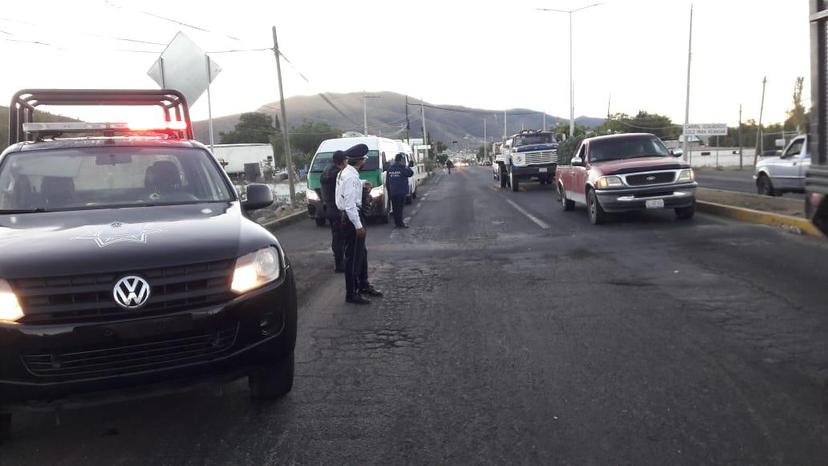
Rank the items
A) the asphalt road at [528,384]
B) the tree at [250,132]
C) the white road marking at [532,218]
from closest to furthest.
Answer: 1. the asphalt road at [528,384]
2. the white road marking at [532,218]
3. the tree at [250,132]

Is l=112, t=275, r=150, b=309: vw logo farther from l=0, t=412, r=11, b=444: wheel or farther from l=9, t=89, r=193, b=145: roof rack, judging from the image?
l=9, t=89, r=193, b=145: roof rack

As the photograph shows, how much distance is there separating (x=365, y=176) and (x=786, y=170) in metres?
10.9

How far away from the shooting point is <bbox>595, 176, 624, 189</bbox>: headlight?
44.1 ft

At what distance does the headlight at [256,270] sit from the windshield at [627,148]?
11.9 m

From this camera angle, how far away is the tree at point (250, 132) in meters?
115

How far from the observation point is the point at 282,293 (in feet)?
13.4

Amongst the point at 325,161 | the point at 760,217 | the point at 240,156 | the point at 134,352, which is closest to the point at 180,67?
the point at 134,352

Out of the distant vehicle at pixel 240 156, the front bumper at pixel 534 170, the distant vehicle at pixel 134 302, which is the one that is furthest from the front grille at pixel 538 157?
the distant vehicle at pixel 240 156

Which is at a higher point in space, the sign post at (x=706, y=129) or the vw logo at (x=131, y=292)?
the sign post at (x=706, y=129)

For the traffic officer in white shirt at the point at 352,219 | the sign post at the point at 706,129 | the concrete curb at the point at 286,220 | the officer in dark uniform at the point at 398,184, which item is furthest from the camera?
the sign post at the point at 706,129

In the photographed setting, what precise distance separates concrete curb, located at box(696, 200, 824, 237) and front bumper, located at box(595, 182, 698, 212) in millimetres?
1196

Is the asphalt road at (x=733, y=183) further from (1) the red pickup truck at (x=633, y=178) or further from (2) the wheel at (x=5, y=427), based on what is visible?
(2) the wheel at (x=5, y=427)

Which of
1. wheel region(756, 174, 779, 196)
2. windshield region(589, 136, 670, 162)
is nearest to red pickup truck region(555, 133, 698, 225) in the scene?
windshield region(589, 136, 670, 162)

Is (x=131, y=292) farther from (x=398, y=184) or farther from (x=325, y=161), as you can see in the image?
(x=325, y=161)
